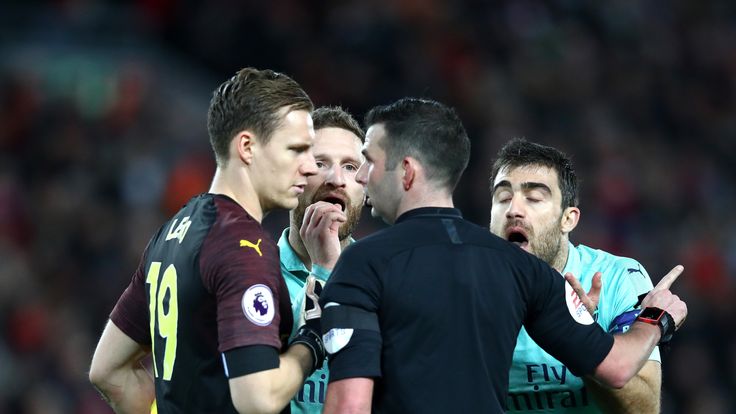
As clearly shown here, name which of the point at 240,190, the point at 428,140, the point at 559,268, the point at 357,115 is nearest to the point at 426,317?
the point at 428,140

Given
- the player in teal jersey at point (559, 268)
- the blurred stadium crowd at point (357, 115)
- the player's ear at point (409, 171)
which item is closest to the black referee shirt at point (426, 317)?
the player's ear at point (409, 171)

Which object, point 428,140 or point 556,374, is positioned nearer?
point 428,140

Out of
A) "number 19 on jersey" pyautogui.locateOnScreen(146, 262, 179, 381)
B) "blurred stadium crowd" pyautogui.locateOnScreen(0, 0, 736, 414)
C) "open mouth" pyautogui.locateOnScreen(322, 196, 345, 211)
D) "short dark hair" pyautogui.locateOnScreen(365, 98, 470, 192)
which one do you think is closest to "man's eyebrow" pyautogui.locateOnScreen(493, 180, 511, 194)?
"open mouth" pyautogui.locateOnScreen(322, 196, 345, 211)

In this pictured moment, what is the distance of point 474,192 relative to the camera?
11266mm

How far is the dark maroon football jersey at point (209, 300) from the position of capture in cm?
366

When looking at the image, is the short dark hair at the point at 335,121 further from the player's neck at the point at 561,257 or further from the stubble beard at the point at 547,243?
the player's neck at the point at 561,257

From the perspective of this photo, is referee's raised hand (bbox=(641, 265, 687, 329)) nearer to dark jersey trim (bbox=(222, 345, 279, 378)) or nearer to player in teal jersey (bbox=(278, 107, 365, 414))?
player in teal jersey (bbox=(278, 107, 365, 414))

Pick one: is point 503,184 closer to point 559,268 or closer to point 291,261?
point 559,268

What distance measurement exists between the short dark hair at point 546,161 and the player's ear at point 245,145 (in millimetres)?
1460

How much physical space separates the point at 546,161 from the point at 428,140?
4.08 ft

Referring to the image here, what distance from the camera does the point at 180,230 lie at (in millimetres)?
3969

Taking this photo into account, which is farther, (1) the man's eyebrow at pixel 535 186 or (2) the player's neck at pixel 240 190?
(1) the man's eyebrow at pixel 535 186

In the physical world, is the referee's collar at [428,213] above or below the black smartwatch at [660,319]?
above

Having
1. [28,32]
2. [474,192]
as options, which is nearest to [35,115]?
[28,32]
